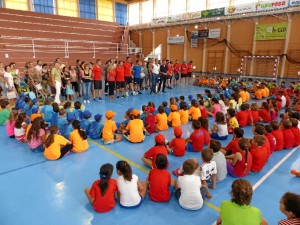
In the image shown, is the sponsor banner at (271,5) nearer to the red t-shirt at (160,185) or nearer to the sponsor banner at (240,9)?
the sponsor banner at (240,9)

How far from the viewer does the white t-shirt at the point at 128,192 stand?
10.1 ft

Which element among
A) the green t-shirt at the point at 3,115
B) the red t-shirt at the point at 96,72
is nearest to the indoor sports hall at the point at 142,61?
the green t-shirt at the point at 3,115

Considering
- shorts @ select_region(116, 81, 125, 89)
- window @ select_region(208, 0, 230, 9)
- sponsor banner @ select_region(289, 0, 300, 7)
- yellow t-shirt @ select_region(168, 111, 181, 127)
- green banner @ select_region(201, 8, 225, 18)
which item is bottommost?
yellow t-shirt @ select_region(168, 111, 181, 127)

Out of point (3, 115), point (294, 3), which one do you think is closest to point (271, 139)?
point (3, 115)

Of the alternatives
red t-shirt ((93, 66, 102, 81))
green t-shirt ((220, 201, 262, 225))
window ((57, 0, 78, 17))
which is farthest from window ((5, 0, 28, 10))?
green t-shirt ((220, 201, 262, 225))

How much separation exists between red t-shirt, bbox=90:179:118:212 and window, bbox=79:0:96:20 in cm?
2743

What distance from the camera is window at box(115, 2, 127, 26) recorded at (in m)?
28.8

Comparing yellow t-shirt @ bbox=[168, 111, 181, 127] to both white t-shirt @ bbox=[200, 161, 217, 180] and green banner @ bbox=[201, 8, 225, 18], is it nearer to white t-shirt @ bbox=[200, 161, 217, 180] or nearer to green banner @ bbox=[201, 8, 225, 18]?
white t-shirt @ bbox=[200, 161, 217, 180]

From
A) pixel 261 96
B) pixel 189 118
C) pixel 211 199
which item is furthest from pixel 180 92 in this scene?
pixel 211 199

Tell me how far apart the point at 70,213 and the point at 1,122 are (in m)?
5.28

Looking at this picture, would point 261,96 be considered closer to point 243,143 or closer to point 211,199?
point 243,143

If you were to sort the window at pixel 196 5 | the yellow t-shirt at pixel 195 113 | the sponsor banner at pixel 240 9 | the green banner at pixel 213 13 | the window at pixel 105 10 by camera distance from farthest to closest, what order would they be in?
the window at pixel 105 10, the window at pixel 196 5, the green banner at pixel 213 13, the sponsor banner at pixel 240 9, the yellow t-shirt at pixel 195 113

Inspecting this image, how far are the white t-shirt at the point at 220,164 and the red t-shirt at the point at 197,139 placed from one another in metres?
1.19

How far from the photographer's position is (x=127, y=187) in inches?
121
